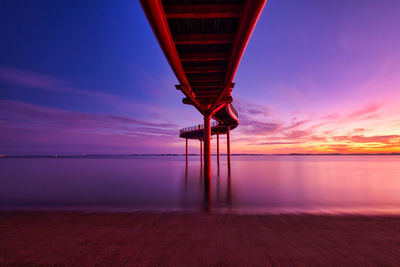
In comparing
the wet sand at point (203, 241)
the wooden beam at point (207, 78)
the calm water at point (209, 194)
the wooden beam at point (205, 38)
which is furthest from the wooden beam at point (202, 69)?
the wet sand at point (203, 241)

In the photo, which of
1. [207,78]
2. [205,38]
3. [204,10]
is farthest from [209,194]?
[204,10]

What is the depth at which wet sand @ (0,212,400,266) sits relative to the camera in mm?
2957

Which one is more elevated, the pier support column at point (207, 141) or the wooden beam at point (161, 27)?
the wooden beam at point (161, 27)

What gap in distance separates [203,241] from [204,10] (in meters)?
5.69

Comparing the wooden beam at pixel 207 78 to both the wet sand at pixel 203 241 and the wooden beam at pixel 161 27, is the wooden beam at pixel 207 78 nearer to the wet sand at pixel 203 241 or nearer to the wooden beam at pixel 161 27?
the wooden beam at pixel 161 27

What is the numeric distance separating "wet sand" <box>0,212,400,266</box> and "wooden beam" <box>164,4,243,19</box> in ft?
18.4

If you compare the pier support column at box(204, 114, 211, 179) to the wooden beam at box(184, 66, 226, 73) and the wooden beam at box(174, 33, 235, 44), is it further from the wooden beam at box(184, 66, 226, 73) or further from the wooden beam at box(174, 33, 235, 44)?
the wooden beam at box(174, 33, 235, 44)

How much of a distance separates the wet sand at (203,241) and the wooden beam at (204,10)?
18.4ft

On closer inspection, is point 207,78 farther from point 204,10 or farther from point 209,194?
point 209,194

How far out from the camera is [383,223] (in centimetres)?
471

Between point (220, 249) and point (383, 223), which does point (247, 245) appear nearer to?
point (220, 249)

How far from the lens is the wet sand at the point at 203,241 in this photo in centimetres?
296

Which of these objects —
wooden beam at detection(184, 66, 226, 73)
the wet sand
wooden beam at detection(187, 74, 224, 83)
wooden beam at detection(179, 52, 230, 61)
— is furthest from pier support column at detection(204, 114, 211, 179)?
the wet sand

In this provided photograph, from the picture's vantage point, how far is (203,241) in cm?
354
